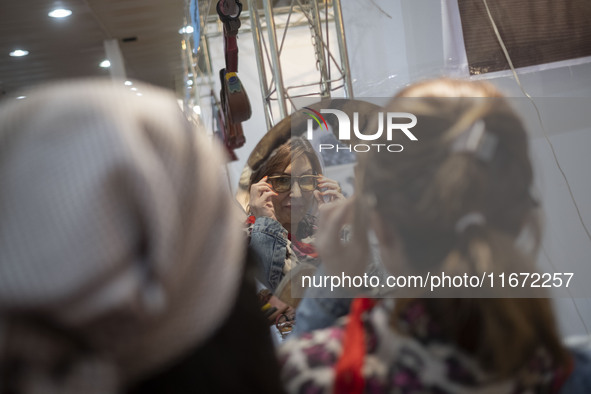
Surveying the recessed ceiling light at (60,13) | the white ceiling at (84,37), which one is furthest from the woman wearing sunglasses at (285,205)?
the recessed ceiling light at (60,13)

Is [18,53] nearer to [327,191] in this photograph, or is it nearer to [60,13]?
[60,13]

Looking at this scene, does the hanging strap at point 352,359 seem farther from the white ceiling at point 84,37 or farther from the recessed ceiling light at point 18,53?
the recessed ceiling light at point 18,53

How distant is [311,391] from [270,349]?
0.26 ft

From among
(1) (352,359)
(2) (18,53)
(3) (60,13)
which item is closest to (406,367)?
(1) (352,359)

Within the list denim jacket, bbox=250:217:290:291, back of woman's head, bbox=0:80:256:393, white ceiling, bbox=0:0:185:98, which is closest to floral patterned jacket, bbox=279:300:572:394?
back of woman's head, bbox=0:80:256:393

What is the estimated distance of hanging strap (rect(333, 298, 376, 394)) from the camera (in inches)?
25.6

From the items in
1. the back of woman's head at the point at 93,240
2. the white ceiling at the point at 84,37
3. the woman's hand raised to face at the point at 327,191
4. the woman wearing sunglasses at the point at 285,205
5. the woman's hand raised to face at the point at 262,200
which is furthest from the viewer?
the white ceiling at the point at 84,37

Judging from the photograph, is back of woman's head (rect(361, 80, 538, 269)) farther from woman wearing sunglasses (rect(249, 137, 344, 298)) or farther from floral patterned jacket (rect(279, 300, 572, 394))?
woman wearing sunglasses (rect(249, 137, 344, 298))

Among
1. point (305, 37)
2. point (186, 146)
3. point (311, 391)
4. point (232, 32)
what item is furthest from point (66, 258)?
point (305, 37)

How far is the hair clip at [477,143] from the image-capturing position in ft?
2.19

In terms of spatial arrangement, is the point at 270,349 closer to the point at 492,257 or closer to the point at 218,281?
the point at 218,281

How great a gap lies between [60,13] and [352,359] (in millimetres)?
6068

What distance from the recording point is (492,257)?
2.14 feet

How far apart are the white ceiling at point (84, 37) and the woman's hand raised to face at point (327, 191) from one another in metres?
5.10
